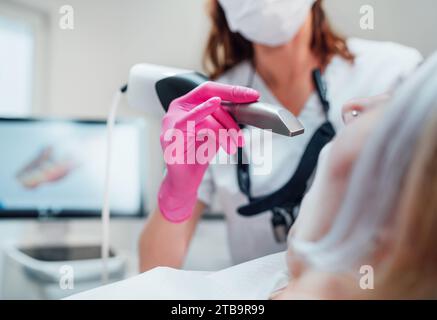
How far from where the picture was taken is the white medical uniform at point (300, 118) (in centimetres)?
64

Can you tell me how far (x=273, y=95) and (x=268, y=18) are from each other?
121 millimetres

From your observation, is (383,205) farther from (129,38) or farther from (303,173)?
(129,38)

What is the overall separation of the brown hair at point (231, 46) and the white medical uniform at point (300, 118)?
0.01m

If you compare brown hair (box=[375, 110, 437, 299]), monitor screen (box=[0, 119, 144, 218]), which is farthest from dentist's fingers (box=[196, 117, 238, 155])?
monitor screen (box=[0, 119, 144, 218])

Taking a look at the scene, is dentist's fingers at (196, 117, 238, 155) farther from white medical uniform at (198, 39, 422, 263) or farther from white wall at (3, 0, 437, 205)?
white wall at (3, 0, 437, 205)

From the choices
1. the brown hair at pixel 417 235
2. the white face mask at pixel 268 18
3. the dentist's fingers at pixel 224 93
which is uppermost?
the white face mask at pixel 268 18

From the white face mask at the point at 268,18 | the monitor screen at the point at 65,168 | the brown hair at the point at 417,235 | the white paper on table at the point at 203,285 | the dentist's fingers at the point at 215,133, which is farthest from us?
the monitor screen at the point at 65,168

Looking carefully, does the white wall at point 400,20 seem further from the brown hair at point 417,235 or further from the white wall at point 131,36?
the brown hair at point 417,235

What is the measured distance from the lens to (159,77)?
23.3 inches

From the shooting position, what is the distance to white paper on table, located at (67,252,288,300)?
17.6 inches

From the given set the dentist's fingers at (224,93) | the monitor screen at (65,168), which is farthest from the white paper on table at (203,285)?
the monitor screen at (65,168)
